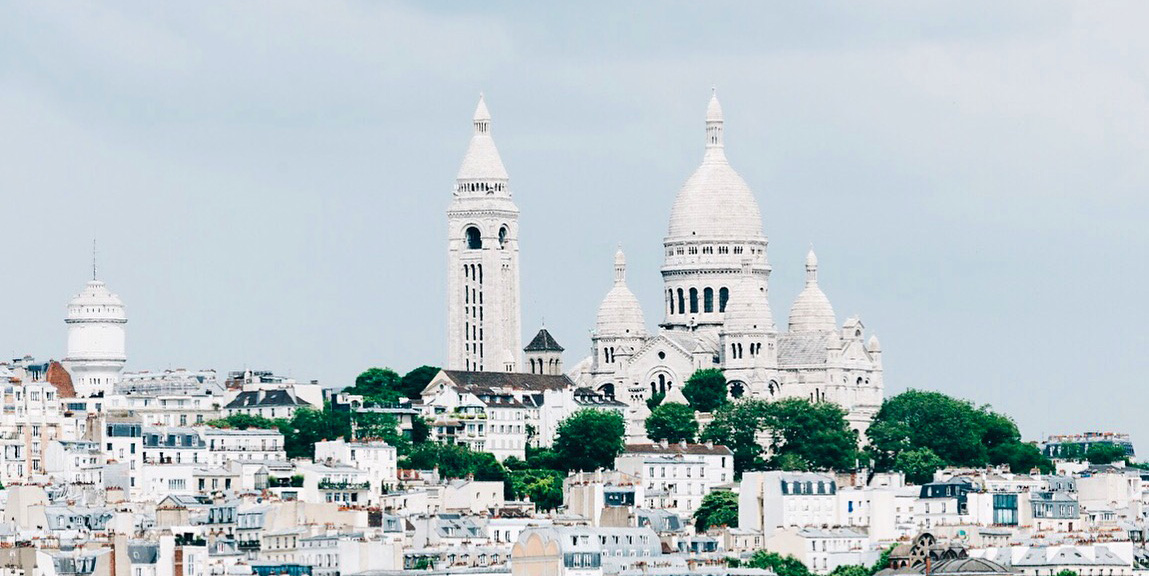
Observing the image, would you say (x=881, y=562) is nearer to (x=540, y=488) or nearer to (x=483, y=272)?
(x=540, y=488)

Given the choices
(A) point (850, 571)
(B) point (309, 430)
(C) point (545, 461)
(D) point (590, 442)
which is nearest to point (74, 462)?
(B) point (309, 430)

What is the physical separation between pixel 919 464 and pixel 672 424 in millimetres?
11202

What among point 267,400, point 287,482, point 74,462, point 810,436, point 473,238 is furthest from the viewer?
point 473,238

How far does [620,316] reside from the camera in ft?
611

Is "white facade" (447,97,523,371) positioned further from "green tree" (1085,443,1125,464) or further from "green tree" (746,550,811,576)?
"green tree" (746,550,811,576)

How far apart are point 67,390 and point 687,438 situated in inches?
933

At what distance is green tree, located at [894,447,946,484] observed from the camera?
161500mm

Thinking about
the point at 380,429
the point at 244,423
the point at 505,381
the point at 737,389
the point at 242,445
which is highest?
the point at 505,381

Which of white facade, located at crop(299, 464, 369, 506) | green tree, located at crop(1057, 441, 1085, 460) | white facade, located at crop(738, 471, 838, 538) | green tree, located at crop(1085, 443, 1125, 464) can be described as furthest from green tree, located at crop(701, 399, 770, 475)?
white facade, located at crop(738, 471, 838, 538)

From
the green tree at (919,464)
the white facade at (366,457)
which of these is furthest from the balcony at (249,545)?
the green tree at (919,464)

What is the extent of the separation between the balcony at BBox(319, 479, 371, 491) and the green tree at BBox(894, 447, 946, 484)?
2400 cm

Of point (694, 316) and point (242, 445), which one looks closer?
point (242, 445)

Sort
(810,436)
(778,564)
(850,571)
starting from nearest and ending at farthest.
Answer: (850,571) → (778,564) → (810,436)

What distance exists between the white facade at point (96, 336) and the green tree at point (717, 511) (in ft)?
120
